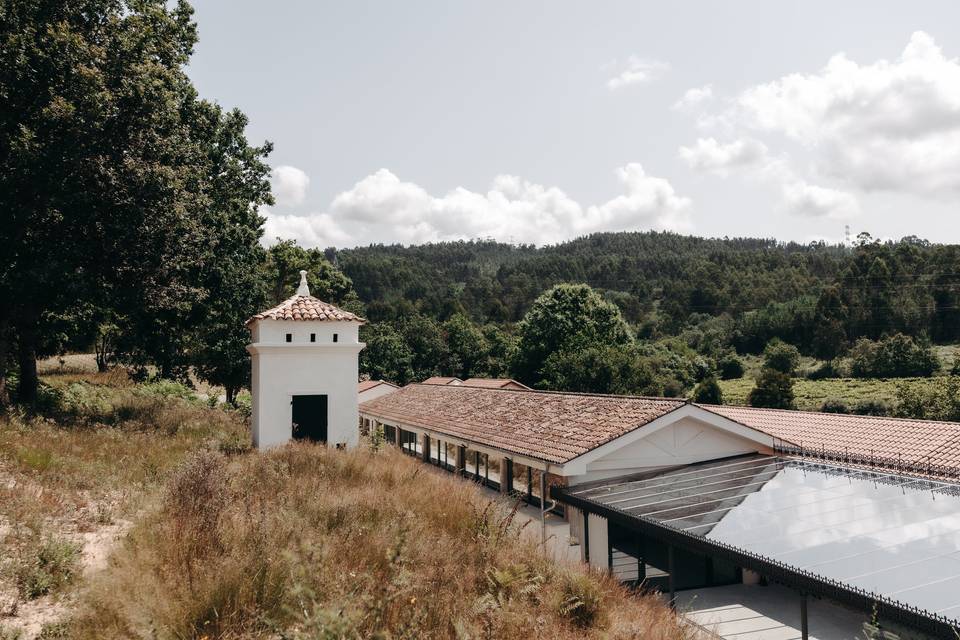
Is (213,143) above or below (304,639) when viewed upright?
above

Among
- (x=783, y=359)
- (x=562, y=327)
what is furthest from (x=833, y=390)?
(x=562, y=327)

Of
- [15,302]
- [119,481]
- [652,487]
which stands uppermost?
[15,302]

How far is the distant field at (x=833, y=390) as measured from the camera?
46.9 meters

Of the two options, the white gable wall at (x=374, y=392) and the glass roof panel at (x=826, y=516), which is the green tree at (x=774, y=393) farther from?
the glass roof panel at (x=826, y=516)

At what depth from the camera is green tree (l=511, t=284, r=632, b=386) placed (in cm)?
5366

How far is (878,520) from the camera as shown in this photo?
9.93m

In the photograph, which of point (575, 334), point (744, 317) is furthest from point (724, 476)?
point (744, 317)

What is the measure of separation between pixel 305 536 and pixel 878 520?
8.98 meters

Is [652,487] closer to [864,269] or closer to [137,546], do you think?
[137,546]

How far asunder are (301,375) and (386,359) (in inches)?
2056

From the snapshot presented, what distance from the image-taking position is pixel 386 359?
6669 cm

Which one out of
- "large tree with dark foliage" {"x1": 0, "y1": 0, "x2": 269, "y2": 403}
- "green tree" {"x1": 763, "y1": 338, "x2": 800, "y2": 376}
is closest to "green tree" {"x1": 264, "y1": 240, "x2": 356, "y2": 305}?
"large tree with dark foliage" {"x1": 0, "y1": 0, "x2": 269, "y2": 403}

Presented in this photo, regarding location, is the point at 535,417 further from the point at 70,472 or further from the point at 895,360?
the point at 895,360

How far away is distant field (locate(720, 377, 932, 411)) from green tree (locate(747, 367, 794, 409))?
1868 millimetres
